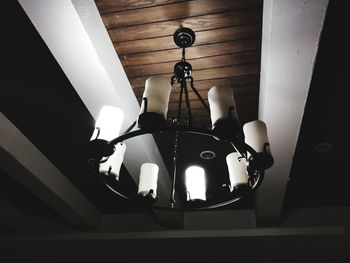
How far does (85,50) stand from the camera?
5.77 feet

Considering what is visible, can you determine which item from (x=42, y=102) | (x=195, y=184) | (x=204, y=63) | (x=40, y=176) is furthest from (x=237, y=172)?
(x=40, y=176)

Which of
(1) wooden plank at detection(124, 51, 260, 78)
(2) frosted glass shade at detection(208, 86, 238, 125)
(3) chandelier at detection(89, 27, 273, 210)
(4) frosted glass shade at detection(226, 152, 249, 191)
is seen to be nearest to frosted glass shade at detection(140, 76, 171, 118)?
(3) chandelier at detection(89, 27, 273, 210)

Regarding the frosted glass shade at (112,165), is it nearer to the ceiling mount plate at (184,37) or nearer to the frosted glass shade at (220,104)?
the frosted glass shade at (220,104)

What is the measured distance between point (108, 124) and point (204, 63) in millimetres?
888

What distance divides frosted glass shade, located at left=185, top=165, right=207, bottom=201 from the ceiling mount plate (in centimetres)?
71

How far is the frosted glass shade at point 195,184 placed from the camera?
157 centimetres

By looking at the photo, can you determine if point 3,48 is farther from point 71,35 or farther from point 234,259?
point 234,259

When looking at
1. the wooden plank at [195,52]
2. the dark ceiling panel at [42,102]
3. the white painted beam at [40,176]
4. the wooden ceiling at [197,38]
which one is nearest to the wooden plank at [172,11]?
the wooden ceiling at [197,38]

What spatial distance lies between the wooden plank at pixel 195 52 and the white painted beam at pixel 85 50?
4.2 inches

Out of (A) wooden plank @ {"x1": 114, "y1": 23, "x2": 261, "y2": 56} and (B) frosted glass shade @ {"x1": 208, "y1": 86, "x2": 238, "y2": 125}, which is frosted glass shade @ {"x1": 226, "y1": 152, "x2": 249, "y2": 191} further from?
(A) wooden plank @ {"x1": 114, "y1": 23, "x2": 261, "y2": 56}

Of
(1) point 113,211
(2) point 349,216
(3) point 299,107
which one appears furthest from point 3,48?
(2) point 349,216

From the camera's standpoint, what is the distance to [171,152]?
3.00 metres

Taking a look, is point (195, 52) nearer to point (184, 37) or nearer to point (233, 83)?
point (184, 37)

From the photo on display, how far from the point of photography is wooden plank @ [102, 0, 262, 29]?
1.68 meters
